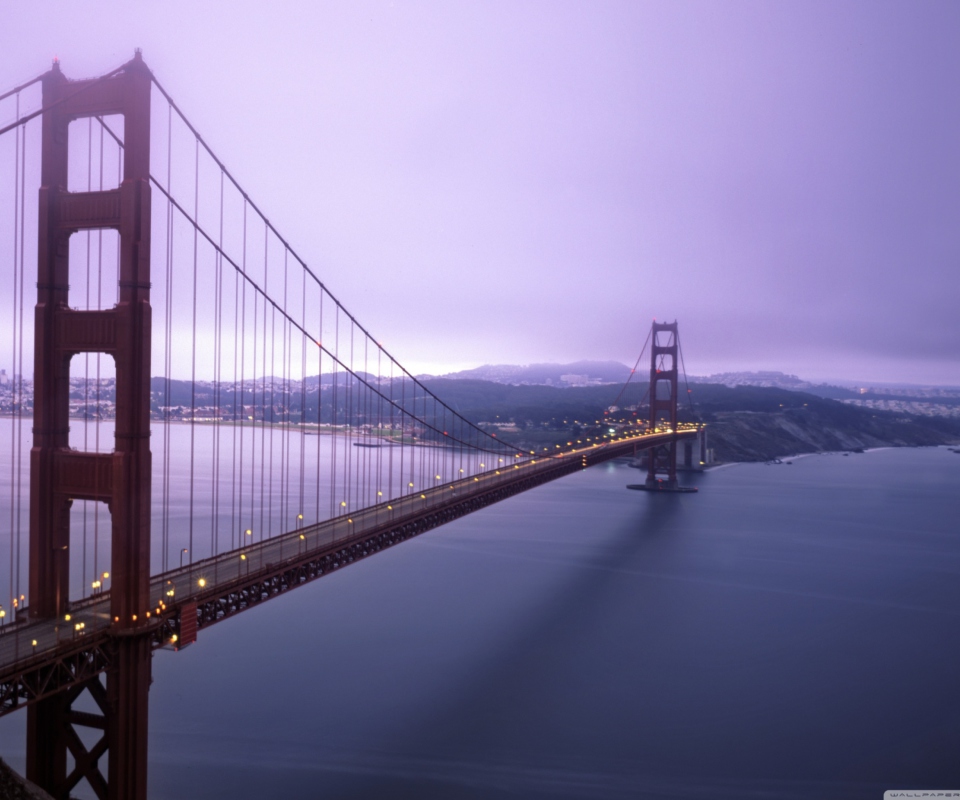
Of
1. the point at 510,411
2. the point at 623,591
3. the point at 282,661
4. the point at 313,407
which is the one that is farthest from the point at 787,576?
the point at 510,411

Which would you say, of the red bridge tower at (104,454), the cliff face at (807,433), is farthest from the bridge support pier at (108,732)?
the cliff face at (807,433)

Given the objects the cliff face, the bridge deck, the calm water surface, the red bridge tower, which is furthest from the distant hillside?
the red bridge tower

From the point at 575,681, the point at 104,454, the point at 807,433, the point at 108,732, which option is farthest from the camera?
the point at 807,433

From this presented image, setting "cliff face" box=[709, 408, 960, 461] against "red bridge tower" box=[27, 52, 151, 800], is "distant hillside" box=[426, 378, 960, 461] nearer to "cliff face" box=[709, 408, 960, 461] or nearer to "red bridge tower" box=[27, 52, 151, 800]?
"cliff face" box=[709, 408, 960, 461]

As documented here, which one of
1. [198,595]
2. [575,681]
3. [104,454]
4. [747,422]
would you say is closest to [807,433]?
[747,422]

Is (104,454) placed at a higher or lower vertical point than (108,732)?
higher

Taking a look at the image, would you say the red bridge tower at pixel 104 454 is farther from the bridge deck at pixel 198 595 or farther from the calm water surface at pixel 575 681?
the calm water surface at pixel 575 681

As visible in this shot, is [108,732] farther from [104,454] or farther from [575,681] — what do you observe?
[575,681]
